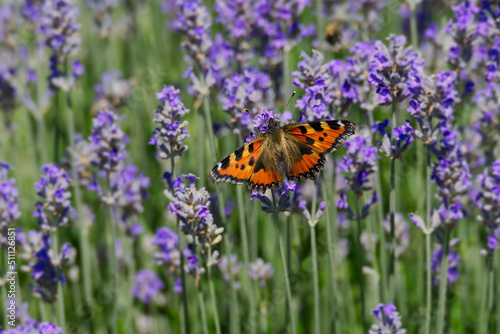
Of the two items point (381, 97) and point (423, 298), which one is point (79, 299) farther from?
point (381, 97)

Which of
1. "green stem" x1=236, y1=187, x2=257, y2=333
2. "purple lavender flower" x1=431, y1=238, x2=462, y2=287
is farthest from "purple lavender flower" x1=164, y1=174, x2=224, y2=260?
"purple lavender flower" x1=431, y1=238, x2=462, y2=287

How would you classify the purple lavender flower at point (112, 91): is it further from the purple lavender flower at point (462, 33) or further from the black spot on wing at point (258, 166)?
the purple lavender flower at point (462, 33)

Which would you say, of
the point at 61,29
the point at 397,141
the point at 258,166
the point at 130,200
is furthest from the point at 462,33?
the point at 61,29

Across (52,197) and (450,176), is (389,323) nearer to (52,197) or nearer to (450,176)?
(450,176)

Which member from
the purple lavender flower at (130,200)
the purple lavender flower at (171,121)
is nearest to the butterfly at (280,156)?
the purple lavender flower at (171,121)

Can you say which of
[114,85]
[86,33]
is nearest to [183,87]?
[114,85]

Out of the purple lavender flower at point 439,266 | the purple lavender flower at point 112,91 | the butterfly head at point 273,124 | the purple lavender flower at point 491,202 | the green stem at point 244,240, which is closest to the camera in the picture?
the butterfly head at point 273,124
